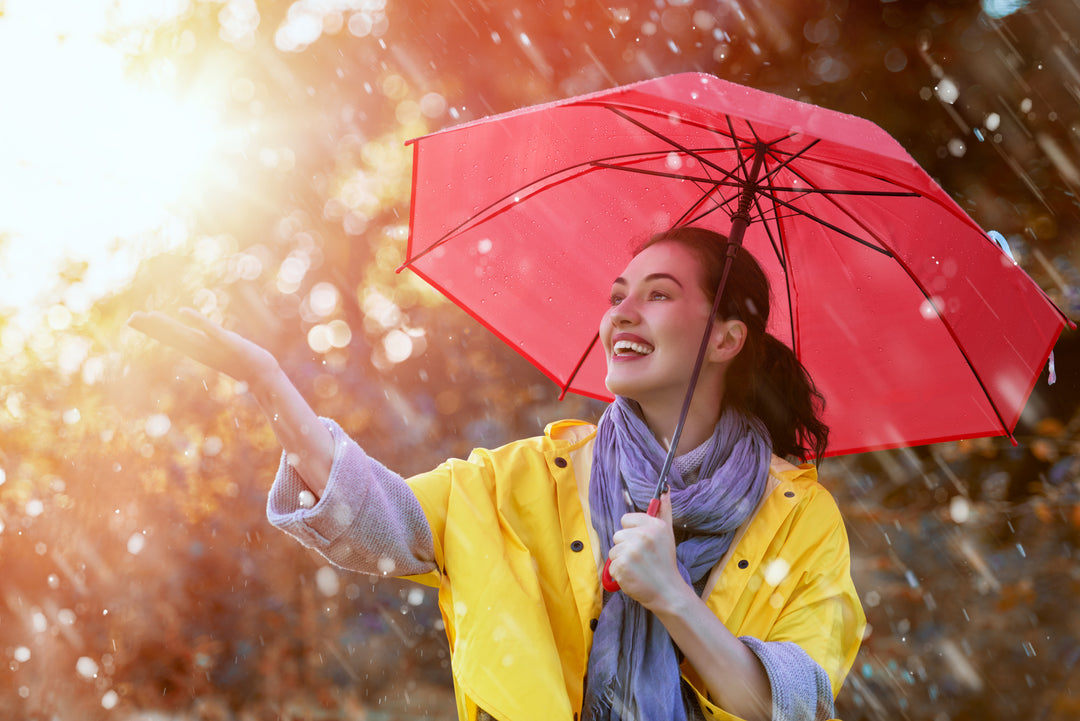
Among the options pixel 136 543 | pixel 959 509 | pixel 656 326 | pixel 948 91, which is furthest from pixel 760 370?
pixel 136 543

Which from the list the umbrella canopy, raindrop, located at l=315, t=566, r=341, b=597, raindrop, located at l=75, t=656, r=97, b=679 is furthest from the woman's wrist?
raindrop, located at l=75, t=656, r=97, b=679

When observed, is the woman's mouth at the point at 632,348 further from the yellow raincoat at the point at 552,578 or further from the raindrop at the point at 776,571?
the raindrop at the point at 776,571

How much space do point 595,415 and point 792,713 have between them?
3927 millimetres

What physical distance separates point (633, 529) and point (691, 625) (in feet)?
0.74

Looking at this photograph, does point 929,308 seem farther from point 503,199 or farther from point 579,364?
point 503,199

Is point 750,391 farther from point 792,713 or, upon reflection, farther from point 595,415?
point 595,415

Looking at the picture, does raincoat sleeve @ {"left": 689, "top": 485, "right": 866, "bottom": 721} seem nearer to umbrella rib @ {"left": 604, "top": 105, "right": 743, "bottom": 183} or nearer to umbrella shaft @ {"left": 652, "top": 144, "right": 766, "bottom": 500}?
umbrella shaft @ {"left": 652, "top": 144, "right": 766, "bottom": 500}

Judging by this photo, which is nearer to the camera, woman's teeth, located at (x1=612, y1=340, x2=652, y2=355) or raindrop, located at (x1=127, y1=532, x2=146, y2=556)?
woman's teeth, located at (x1=612, y1=340, x2=652, y2=355)

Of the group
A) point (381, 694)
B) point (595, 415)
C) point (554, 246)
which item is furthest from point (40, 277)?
point (554, 246)

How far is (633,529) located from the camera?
182cm

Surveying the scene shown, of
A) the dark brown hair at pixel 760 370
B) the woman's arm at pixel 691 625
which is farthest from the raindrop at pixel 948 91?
the woman's arm at pixel 691 625

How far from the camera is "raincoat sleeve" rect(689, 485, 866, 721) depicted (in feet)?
5.99

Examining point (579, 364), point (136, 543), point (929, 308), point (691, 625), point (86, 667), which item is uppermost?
point (929, 308)

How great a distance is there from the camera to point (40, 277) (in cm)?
795
